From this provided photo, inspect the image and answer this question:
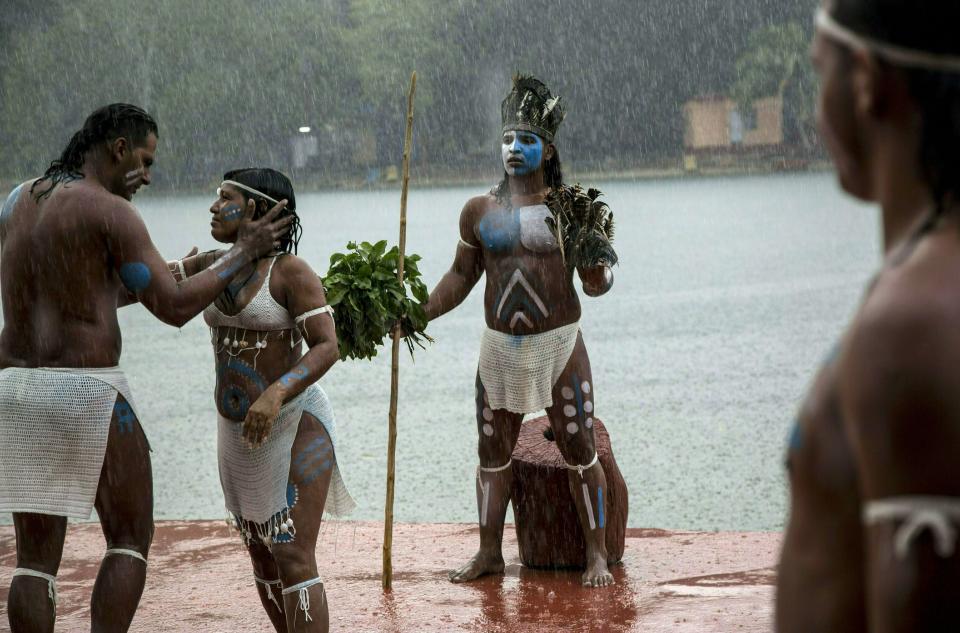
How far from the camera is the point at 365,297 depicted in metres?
4.53

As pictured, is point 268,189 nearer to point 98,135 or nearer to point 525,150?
point 98,135

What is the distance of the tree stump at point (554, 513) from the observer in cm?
515

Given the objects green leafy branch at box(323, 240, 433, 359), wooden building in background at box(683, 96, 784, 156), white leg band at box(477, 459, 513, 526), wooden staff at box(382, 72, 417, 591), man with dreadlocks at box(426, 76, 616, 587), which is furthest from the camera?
wooden building in background at box(683, 96, 784, 156)

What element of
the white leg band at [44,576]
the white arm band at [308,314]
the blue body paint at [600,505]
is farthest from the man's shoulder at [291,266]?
the blue body paint at [600,505]

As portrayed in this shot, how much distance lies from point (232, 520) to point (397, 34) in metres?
31.4

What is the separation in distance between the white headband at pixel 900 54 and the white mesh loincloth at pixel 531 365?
12.0 ft

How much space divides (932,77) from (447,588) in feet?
13.1

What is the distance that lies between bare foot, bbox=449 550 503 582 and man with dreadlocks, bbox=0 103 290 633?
1710mm

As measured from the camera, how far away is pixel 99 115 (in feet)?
11.9

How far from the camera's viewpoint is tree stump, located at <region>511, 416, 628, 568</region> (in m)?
5.15

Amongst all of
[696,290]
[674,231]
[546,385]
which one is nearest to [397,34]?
[696,290]

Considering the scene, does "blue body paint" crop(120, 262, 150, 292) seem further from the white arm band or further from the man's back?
the white arm band

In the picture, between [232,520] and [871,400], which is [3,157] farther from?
[871,400]

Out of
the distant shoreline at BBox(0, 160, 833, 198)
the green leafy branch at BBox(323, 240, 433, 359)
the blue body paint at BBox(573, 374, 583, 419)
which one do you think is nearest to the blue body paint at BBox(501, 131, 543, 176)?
the green leafy branch at BBox(323, 240, 433, 359)
